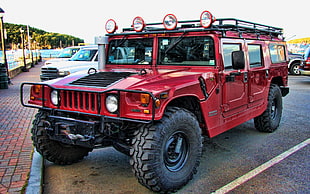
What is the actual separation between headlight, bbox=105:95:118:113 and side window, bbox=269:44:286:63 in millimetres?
4075

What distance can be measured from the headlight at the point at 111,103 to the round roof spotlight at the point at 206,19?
1736 mm

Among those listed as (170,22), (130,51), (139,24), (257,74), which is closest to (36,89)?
(130,51)

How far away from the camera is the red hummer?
3510mm

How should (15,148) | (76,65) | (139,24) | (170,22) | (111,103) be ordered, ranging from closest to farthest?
(111,103)
(170,22)
(139,24)
(15,148)
(76,65)

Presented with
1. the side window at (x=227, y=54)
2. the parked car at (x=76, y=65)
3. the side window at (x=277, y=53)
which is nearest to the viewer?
the side window at (x=227, y=54)

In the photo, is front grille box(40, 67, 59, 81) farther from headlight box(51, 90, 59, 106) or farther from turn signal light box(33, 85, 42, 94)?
headlight box(51, 90, 59, 106)

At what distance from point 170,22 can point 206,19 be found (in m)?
0.55

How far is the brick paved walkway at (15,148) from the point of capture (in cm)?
392

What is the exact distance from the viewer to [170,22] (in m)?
4.63

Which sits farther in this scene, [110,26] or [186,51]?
[110,26]

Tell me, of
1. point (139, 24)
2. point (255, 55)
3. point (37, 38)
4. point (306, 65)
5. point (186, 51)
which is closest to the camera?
point (186, 51)

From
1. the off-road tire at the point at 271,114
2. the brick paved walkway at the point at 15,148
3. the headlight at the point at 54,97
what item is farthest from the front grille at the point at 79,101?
the off-road tire at the point at 271,114

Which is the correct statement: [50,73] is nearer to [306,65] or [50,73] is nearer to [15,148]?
[15,148]

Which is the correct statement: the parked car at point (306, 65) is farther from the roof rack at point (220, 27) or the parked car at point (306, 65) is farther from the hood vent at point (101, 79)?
the hood vent at point (101, 79)
